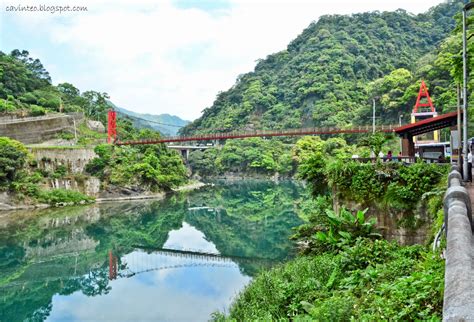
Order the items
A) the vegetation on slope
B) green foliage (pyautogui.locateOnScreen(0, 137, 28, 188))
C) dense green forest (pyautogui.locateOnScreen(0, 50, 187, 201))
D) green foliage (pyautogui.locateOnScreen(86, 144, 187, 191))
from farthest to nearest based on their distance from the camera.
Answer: green foliage (pyautogui.locateOnScreen(86, 144, 187, 191)), dense green forest (pyautogui.locateOnScreen(0, 50, 187, 201)), green foliage (pyautogui.locateOnScreen(0, 137, 28, 188)), the vegetation on slope

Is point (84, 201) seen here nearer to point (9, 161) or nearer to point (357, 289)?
point (9, 161)

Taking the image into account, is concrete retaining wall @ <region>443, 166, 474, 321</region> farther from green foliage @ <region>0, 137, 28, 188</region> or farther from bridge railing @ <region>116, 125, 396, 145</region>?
green foliage @ <region>0, 137, 28, 188</region>

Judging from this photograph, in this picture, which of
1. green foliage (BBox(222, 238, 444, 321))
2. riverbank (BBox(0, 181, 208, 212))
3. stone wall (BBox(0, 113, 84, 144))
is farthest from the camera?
stone wall (BBox(0, 113, 84, 144))

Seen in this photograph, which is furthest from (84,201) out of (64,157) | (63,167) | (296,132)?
(296,132)

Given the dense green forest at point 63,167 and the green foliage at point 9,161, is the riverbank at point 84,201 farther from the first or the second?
the green foliage at point 9,161

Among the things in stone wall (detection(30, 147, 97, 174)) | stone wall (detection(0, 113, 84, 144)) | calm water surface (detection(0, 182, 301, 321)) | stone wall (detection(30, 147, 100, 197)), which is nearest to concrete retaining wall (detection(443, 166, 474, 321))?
calm water surface (detection(0, 182, 301, 321))

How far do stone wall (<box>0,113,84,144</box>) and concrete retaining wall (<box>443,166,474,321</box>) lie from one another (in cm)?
3194

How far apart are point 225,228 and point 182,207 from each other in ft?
22.9

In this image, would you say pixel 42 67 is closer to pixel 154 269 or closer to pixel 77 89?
pixel 77 89

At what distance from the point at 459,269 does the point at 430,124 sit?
412 inches

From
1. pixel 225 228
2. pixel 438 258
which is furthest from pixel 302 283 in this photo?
pixel 225 228

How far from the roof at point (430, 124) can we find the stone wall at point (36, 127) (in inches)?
1085

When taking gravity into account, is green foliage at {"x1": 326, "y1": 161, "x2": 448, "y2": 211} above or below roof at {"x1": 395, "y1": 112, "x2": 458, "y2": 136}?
below

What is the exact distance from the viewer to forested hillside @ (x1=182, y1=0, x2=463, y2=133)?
48347 mm
